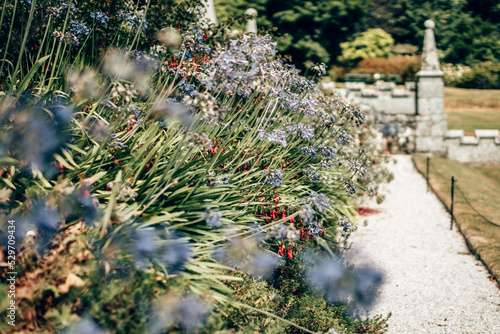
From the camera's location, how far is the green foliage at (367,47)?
26028 mm

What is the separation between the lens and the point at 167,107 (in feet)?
11.9

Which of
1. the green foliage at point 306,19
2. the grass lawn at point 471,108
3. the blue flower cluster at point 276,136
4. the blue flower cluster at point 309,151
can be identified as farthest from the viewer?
the green foliage at point 306,19

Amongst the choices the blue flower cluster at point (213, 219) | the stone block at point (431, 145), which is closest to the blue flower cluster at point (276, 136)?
the blue flower cluster at point (213, 219)

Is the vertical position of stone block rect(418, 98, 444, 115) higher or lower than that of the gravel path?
higher

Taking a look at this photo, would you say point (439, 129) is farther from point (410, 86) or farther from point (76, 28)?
point (76, 28)

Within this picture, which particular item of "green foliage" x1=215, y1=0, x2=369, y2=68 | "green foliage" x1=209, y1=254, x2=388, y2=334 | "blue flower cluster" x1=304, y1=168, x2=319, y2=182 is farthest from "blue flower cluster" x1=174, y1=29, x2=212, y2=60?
"green foliage" x1=215, y1=0, x2=369, y2=68

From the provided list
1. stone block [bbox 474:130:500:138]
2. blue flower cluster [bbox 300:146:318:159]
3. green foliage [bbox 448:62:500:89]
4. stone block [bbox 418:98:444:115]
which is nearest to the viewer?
blue flower cluster [bbox 300:146:318:159]

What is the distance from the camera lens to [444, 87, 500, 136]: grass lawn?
18.5m

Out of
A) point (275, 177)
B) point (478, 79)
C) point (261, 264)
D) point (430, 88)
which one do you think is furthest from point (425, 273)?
point (478, 79)

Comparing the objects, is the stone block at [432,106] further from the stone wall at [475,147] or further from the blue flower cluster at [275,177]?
the blue flower cluster at [275,177]

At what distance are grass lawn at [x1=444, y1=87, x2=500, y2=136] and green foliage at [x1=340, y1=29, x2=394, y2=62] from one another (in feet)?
16.0

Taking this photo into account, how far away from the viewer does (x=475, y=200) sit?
848 centimetres

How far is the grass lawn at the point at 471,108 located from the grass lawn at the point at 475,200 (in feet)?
16.3

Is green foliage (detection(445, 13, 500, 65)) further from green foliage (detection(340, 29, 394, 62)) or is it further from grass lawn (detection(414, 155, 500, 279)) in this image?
grass lawn (detection(414, 155, 500, 279))
